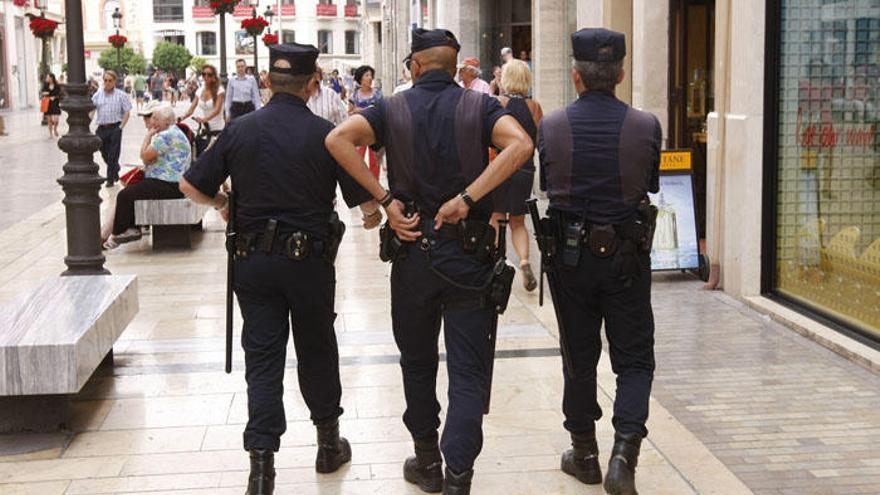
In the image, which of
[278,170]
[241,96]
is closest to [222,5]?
[241,96]

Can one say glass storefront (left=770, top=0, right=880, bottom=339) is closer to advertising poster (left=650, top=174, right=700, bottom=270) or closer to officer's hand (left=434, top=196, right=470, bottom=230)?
advertising poster (left=650, top=174, right=700, bottom=270)

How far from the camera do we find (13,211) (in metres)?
16.4

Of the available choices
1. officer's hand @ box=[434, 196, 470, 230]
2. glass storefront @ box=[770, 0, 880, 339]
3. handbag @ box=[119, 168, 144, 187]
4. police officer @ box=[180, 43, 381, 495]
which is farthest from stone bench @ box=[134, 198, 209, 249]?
officer's hand @ box=[434, 196, 470, 230]

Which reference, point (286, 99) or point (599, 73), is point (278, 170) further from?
point (599, 73)

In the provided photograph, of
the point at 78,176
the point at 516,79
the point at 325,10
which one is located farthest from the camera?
the point at 325,10

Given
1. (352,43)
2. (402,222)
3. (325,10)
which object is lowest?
(402,222)

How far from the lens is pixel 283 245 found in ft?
16.6

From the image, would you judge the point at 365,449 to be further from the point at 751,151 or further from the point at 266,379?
the point at 751,151

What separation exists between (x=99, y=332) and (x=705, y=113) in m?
7.28

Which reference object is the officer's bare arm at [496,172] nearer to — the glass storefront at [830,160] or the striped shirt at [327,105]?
the glass storefront at [830,160]

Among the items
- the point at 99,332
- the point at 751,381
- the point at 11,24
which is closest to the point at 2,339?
the point at 99,332

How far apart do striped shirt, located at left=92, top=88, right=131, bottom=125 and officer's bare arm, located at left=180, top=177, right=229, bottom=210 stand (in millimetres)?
15390

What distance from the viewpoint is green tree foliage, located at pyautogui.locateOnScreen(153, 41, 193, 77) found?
9159 cm

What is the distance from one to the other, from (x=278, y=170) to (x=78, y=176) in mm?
4491
